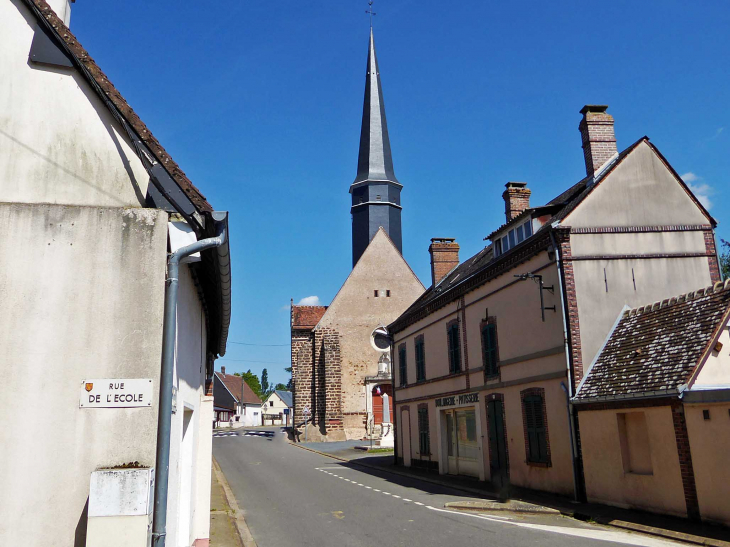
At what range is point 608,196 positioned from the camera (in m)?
15.6

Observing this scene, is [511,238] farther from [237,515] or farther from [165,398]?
[165,398]

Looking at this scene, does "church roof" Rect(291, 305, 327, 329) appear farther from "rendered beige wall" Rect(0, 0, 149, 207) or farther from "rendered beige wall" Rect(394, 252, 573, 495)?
"rendered beige wall" Rect(0, 0, 149, 207)

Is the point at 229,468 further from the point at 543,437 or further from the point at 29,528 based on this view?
the point at 29,528

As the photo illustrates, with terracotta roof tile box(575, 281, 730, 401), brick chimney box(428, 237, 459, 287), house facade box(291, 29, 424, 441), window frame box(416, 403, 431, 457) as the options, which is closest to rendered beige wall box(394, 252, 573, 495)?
window frame box(416, 403, 431, 457)

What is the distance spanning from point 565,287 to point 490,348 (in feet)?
14.1

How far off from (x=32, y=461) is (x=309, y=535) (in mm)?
6599

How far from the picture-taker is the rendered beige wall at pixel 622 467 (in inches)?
448

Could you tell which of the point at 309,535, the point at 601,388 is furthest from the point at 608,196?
the point at 309,535

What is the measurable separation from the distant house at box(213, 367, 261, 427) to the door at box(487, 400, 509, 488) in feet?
190

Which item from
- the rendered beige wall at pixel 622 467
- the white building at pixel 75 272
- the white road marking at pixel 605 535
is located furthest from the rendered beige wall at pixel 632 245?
the white building at pixel 75 272

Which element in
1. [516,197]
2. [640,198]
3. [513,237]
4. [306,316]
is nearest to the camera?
[640,198]

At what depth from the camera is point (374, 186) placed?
47.7 meters

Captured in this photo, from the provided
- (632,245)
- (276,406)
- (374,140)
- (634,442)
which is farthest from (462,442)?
(276,406)

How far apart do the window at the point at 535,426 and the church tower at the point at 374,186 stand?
99.4 ft
